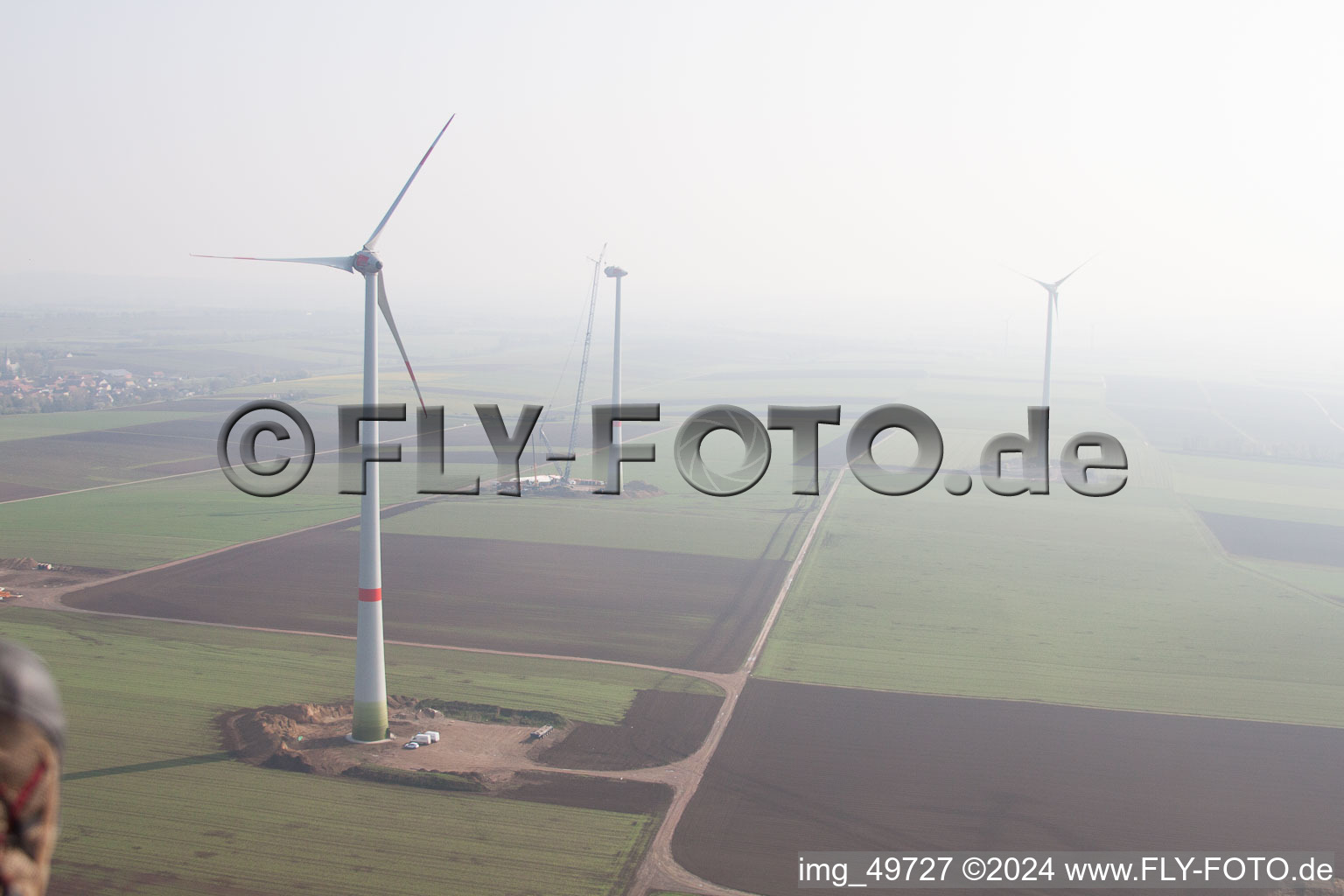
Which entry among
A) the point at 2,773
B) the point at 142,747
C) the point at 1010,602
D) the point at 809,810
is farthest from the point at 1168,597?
the point at 2,773

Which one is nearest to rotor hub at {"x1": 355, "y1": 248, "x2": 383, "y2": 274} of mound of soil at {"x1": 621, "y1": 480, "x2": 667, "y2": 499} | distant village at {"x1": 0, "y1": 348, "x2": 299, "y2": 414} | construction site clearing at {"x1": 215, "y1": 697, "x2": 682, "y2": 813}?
construction site clearing at {"x1": 215, "y1": 697, "x2": 682, "y2": 813}

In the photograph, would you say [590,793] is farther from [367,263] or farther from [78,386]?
[78,386]

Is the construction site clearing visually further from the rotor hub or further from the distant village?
the distant village

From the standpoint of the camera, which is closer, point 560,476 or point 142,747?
point 142,747

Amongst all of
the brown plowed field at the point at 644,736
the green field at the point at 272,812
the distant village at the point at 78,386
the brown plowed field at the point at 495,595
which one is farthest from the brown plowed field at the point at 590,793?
the distant village at the point at 78,386

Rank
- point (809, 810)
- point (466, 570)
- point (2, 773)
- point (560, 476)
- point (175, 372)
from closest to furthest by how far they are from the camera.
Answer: point (2, 773), point (809, 810), point (466, 570), point (560, 476), point (175, 372)

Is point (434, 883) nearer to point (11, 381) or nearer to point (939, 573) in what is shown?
point (939, 573)
